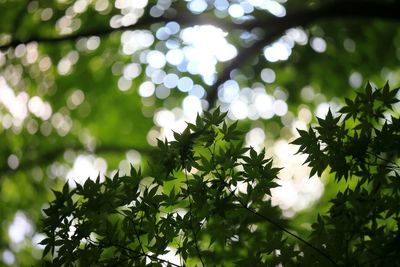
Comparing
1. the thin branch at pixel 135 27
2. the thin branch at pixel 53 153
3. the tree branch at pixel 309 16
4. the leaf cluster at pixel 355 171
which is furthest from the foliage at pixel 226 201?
the thin branch at pixel 53 153

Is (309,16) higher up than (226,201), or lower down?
higher up

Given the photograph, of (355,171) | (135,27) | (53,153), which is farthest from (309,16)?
(53,153)

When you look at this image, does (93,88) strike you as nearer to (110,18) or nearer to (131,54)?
(131,54)

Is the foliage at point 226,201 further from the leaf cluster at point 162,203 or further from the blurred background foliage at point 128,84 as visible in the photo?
the blurred background foliage at point 128,84

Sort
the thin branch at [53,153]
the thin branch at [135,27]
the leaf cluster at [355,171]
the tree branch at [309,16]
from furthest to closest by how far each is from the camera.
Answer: the thin branch at [53,153] → the thin branch at [135,27] → the tree branch at [309,16] → the leaf cluster at [355,171]

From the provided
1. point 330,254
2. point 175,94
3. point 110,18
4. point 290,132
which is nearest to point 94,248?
point 330,254

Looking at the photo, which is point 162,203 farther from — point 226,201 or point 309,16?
point 309,16

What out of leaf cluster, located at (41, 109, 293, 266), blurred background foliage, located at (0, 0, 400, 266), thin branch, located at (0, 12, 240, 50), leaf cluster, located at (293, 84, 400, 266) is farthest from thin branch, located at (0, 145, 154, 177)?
leaf cluster, located at (293, 84, 400, 266)

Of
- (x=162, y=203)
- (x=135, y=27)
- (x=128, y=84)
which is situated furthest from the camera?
(x=128, y=84)

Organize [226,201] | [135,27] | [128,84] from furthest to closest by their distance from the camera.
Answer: [128,84], [135,27], [226,201]

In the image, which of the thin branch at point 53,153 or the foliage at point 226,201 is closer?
the foliage at point 226,201

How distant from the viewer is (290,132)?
631 cm

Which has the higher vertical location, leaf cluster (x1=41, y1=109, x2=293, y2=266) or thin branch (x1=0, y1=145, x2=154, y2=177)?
thin branch (x1=0, y1=145, x2=154, y2=177)

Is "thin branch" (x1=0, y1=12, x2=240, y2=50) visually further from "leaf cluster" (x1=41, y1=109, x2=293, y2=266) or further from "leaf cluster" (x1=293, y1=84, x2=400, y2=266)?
"leaf cluster" (x1=293, y1=84, x2=400, y2=266)
